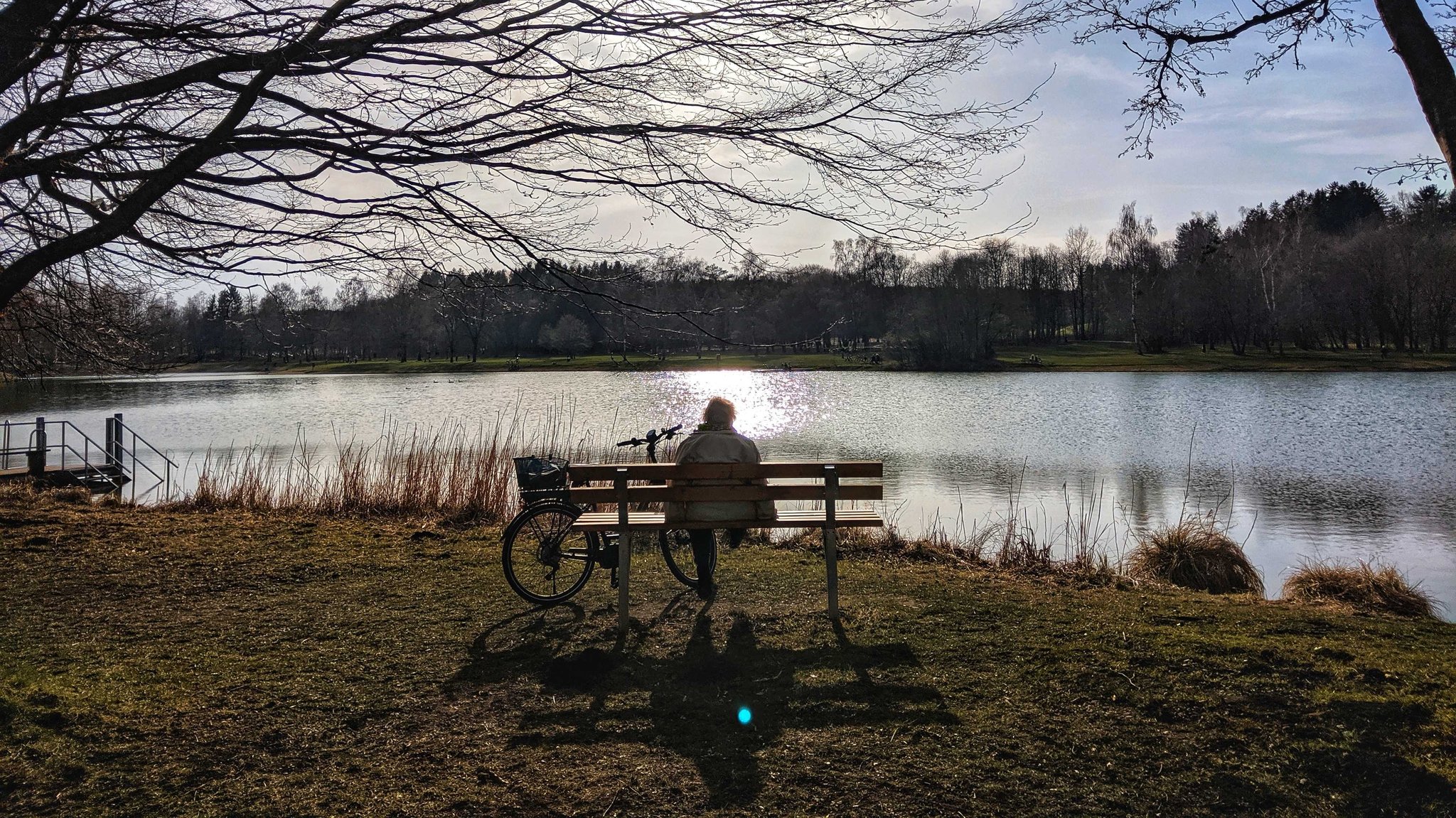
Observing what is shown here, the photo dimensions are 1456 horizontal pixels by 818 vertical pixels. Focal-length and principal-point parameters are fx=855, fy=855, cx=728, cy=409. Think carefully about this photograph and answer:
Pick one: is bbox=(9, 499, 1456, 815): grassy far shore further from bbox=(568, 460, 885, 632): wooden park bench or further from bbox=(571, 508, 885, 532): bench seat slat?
→ bbox=(571, 508, 885, 532): bench seat slat

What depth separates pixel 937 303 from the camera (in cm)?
5931

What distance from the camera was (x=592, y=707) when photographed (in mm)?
4039

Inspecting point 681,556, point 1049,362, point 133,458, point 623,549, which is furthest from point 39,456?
point 1049,362

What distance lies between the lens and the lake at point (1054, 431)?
12375 mm

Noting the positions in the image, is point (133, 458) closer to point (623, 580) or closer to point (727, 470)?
point (623, 580)

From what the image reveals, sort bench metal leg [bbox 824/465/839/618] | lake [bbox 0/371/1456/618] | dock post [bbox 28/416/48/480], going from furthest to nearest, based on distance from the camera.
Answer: dock post [bbox 28/416/48/480]
lake [bbox 0/371/1456/618]
bench metal leg [bbox 824/465/839/618]

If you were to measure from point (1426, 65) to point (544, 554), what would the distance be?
5.76 m

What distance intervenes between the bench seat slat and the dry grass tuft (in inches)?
150

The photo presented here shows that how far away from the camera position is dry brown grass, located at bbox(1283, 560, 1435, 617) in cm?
649

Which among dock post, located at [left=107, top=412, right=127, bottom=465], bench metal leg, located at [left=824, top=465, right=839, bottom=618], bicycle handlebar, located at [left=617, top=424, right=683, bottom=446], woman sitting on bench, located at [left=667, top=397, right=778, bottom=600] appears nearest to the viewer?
bench metal leg, located at [left=824, top=465, right=839, bottom=618]

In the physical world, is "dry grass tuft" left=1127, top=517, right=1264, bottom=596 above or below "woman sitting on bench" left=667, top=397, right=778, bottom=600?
below

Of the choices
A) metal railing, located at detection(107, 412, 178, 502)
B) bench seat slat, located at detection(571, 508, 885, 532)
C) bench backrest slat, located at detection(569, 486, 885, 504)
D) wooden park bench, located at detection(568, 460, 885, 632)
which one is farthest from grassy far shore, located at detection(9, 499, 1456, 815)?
metal railing, located at detection(107, 412, 178, 502)

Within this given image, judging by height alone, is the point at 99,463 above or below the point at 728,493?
below

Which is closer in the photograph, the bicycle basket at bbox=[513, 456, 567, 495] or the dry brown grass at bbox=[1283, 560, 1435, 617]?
the bicycle basket at bbox=[513, 456, 567, 495]
